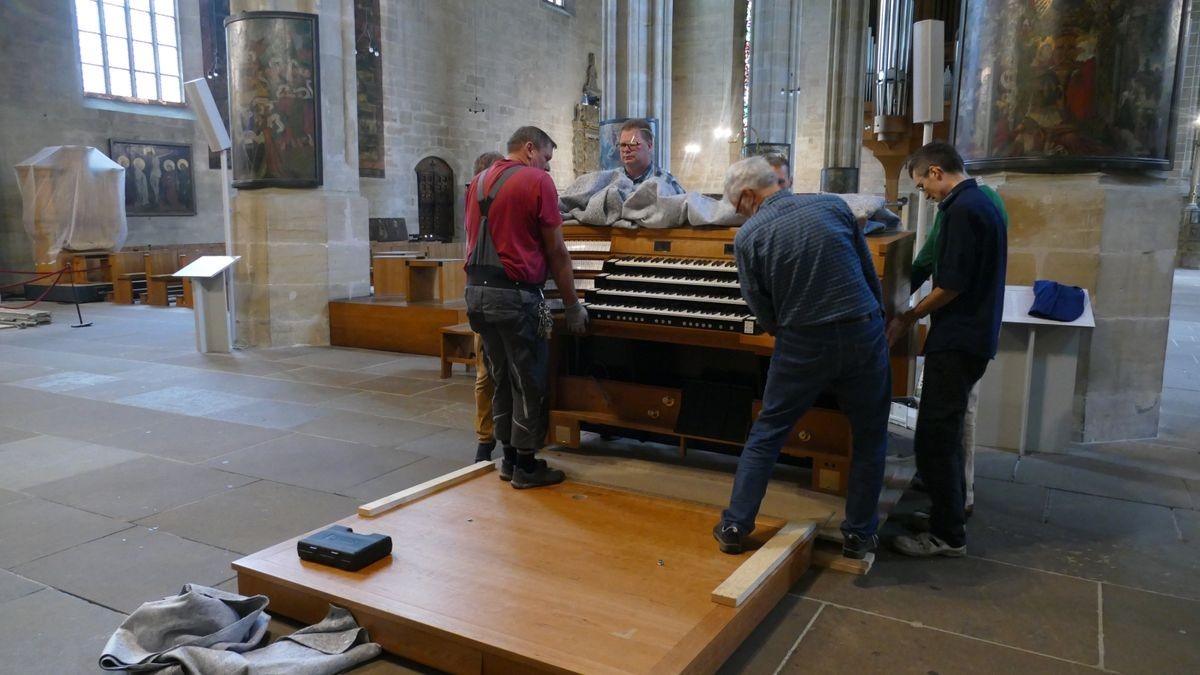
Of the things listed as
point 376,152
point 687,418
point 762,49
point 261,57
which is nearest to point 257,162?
point 261,57

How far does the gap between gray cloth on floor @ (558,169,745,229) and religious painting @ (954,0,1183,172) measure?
88.7 inches

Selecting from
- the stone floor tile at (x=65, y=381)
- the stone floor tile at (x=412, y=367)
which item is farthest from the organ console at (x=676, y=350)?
the stone floor tile at (x=65, y=381)

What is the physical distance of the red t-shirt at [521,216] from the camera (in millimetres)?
3566

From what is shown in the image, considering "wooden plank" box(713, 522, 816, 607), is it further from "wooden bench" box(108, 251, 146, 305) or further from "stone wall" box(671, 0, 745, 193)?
"stone wall" box(671, 0, 745, 193)

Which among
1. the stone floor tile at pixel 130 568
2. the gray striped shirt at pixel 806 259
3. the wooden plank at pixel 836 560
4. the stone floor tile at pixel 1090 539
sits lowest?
the stone floor tile at pixel 1090 539

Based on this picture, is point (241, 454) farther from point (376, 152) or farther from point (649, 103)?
point (376, 152)

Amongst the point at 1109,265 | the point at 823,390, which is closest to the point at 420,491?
the point at 823,390

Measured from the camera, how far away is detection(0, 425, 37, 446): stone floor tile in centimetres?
508

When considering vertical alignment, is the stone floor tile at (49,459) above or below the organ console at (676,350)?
below

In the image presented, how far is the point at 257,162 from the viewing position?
839 centimetres

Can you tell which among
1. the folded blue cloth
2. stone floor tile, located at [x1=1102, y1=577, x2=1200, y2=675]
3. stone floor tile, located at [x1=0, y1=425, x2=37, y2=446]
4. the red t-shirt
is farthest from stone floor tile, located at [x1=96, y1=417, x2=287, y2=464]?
the folded blue cloth

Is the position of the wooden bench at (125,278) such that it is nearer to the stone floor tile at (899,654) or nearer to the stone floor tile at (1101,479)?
the stone floor tile at (1101,479)

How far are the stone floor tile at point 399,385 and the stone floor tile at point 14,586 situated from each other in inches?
133

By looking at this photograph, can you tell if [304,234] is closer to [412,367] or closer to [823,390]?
[412,367]
